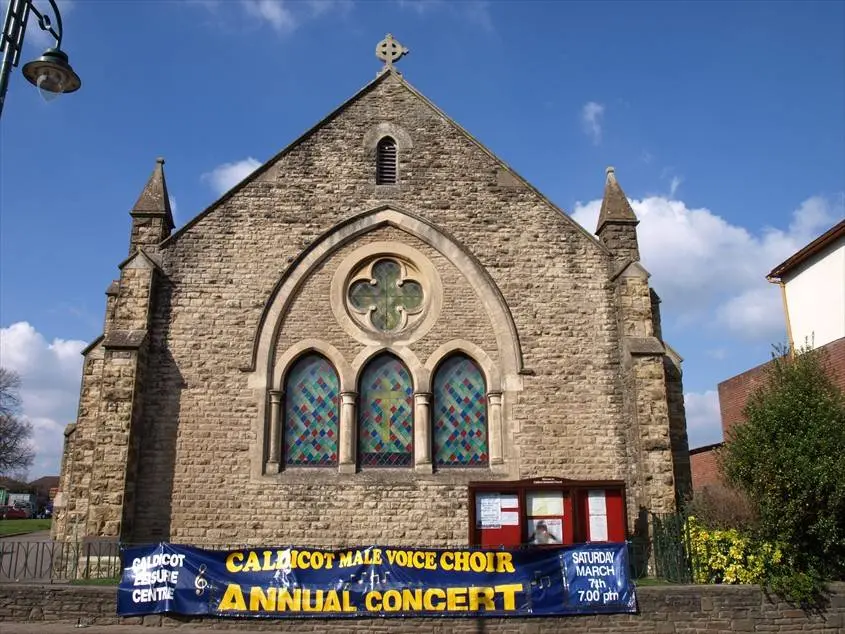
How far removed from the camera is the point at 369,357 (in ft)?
49.0

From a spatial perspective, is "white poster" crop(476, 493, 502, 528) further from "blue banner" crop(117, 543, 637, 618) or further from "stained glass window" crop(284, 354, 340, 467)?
"stained glass window" crop(284, 354, 340, 467)

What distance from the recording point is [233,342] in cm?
1488

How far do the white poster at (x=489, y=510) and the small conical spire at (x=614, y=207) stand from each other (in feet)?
23.5

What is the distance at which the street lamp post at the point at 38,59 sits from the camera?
7641mm

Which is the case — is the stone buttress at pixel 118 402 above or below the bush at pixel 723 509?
above

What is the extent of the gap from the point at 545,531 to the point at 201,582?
5.95m

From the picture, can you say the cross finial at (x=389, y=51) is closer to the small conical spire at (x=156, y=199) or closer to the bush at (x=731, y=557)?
the small conical spire at (x=156, y=199)

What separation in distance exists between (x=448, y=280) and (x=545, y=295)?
2.18 m

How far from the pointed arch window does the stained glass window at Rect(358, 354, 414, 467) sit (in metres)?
4.24

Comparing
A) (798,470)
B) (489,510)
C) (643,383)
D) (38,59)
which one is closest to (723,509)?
(798,470)

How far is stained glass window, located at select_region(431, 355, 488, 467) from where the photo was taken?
1465 cm

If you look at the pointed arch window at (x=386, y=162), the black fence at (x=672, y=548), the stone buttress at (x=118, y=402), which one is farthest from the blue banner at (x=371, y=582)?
the pointed arch window at (x=386, y=162)

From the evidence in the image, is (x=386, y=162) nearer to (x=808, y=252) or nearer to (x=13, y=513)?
(x=808, y=252)

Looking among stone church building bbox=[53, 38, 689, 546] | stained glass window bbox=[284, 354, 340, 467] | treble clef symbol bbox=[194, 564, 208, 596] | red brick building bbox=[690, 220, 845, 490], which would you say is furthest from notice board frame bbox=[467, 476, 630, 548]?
red brick building bbox=[690, 220, 845, 490]
